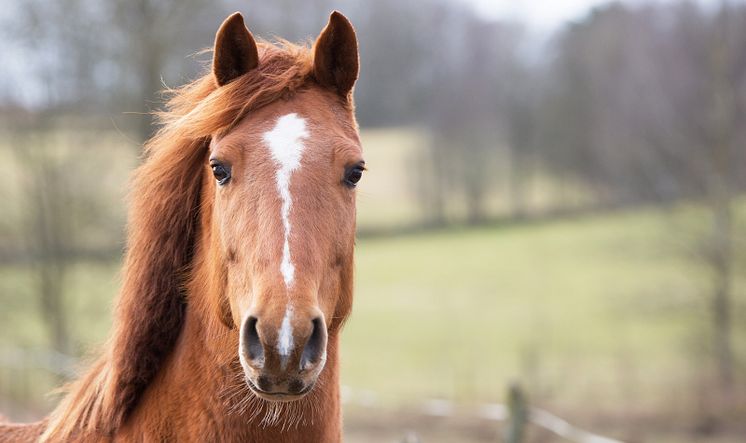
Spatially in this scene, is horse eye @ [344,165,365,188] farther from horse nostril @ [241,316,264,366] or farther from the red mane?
horse nostril @ [241,316,264,366]

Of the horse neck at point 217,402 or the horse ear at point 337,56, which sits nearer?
the horse neck at point 217,402

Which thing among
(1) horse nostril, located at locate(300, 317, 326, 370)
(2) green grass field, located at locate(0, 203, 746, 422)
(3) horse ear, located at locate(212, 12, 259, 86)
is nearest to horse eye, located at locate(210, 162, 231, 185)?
(3) horse ear, located at locate(212, 12, 259, 86)

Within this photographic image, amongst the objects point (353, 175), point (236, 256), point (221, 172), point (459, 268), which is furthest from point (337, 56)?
point (459, 268)

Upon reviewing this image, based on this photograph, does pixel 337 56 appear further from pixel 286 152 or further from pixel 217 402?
pixel 217 402

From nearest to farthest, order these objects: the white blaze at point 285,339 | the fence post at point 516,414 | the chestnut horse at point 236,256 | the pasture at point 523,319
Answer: the white blaze at point 285,339 < the chestnut horse at point 236,256 < the fence post at point 516,414 < the pasture at point 523,319

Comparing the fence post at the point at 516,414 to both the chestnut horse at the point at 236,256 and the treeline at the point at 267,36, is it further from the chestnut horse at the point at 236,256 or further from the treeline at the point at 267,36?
the chestnut horse at the point at 236,256

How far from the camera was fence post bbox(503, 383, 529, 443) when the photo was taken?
22.5 ft

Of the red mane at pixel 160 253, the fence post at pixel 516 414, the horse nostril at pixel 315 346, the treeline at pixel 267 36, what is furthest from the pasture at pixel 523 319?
the fence post at pixel 516 414

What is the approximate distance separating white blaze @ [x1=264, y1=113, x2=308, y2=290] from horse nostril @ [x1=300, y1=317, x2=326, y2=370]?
7.2 inches

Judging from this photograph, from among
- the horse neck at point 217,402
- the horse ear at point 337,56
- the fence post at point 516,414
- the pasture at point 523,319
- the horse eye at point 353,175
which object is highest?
the horse ear at point 337,56

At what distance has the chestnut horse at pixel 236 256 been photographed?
2.17m

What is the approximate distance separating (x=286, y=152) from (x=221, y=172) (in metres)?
0.24

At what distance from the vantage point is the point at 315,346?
204cm

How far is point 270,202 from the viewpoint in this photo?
7.32ft
